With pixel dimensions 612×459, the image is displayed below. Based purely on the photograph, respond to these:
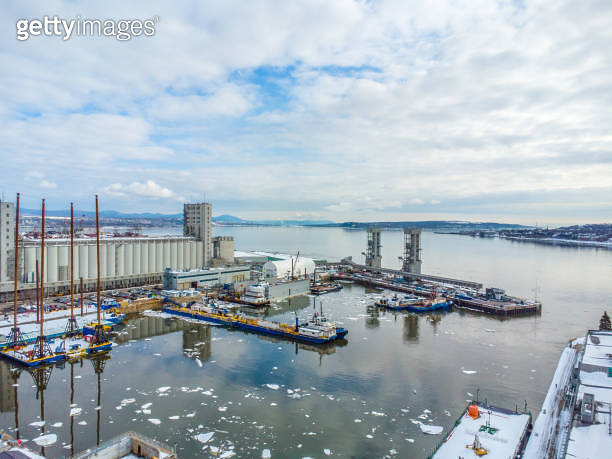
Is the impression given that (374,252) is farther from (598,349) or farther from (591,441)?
(591,441)

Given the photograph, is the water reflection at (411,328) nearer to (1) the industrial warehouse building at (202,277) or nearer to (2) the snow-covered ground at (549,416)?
(2) the snow-covered ground at (549,416)

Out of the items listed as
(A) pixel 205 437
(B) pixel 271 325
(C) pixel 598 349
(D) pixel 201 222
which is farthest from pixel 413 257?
(A) pixel 205 437

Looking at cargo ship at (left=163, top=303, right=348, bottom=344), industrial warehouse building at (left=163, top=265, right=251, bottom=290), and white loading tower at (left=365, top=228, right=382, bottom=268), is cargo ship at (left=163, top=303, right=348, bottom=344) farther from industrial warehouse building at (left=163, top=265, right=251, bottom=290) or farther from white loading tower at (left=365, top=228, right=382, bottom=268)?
white loading tower at (left=365, top=228, right=382, bottom=268)

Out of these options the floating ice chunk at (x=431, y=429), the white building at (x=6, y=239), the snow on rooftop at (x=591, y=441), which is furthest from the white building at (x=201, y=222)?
the snow on rooftop at (x=591, y=441)

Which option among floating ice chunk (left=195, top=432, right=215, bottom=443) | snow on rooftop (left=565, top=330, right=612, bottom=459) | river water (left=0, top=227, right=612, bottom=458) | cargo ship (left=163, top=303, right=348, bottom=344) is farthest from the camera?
cargo ship (left=163, top=303, right=348, bottom=344)

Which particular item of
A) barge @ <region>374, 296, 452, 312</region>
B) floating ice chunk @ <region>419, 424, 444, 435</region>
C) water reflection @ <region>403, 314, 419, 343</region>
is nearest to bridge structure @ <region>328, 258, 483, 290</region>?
barge @ <region>374, 296, 452, 312</region>
